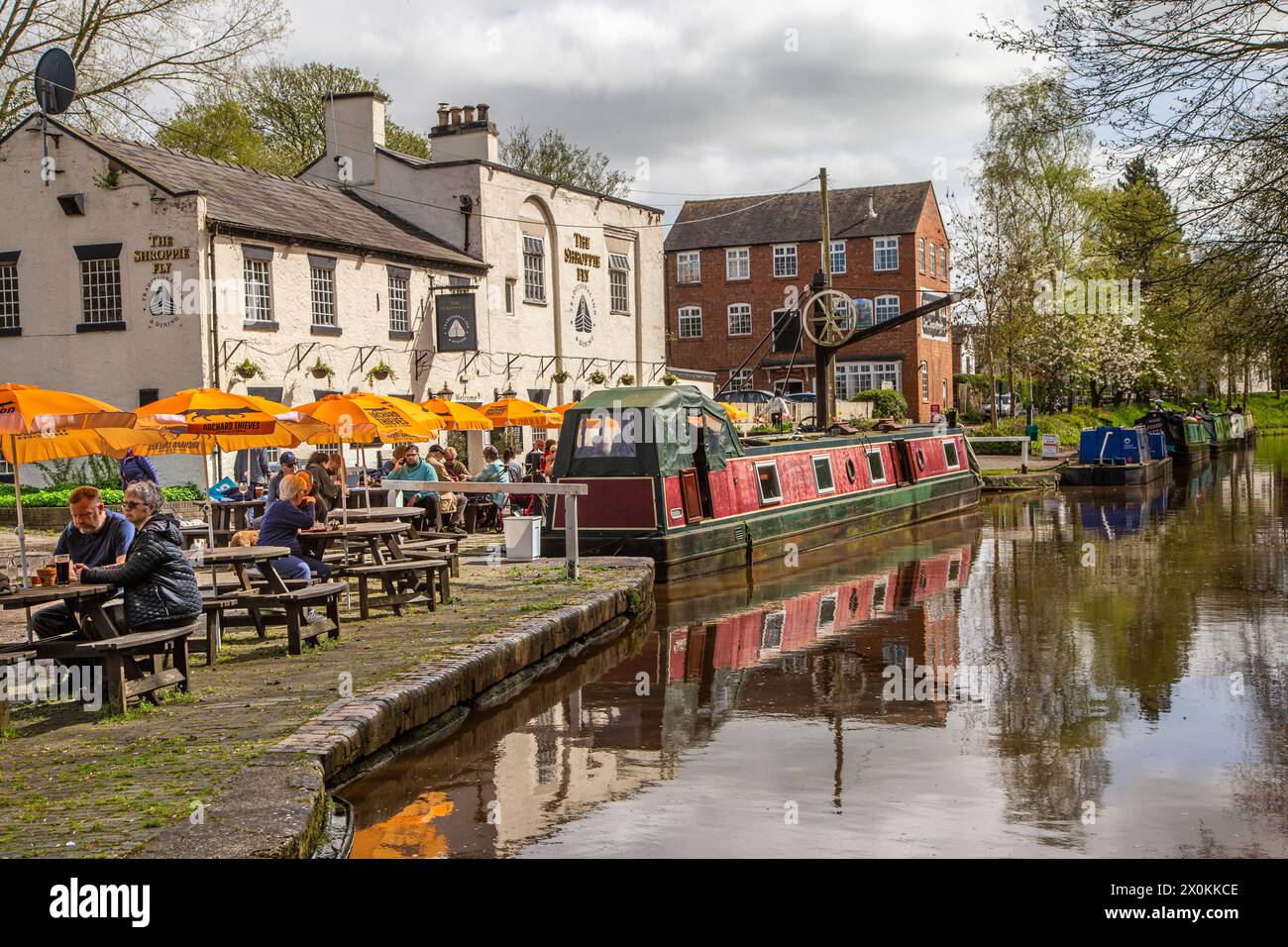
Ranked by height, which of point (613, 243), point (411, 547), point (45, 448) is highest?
point (613, 243)

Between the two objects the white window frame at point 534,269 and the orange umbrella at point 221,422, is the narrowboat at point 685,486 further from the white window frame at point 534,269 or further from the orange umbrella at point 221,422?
the white window frame at point 534,269

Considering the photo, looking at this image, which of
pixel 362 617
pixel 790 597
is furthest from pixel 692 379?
pixel 362 617

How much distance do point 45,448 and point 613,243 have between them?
90.0 feet

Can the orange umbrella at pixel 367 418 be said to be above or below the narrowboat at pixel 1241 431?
above

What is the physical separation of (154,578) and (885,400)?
43.1m

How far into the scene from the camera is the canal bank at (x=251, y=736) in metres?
5.27

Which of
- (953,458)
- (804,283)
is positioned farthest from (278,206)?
(804,283)

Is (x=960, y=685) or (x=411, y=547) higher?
(x=411, y=547)

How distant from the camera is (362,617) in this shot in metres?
11.3

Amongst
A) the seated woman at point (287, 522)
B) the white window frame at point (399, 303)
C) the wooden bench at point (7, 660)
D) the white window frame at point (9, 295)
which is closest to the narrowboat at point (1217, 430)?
the white window frame at point (399, 303)

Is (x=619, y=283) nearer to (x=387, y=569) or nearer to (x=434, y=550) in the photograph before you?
(x=434, y=550)

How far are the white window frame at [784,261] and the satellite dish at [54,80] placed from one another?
3489cm
